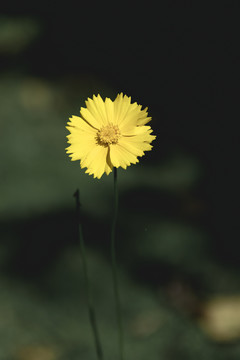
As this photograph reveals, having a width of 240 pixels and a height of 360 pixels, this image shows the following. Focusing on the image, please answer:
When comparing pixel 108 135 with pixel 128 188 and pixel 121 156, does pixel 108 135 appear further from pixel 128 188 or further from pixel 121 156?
pixel 128 188

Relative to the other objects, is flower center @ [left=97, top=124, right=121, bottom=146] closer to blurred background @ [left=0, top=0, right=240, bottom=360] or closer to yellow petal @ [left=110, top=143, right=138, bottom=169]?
Result: yellow petal @ [left=110, top=143, right=138, bottom=169]

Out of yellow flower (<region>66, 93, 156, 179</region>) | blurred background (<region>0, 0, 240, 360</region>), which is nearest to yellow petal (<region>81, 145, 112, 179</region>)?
yellow flower (<region>66, 93, 156, 179</region>)

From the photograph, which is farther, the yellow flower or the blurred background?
the blurred background

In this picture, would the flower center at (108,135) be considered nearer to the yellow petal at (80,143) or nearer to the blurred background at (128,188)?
the yellow petal at (80,143)

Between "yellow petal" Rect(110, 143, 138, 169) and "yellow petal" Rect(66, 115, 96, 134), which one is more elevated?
"yellow petal" Rect(66, 115, 96, 134)

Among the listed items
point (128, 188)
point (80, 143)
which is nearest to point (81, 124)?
point (80, 143)

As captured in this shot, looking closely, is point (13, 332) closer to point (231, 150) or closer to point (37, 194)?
point (37, 194)
